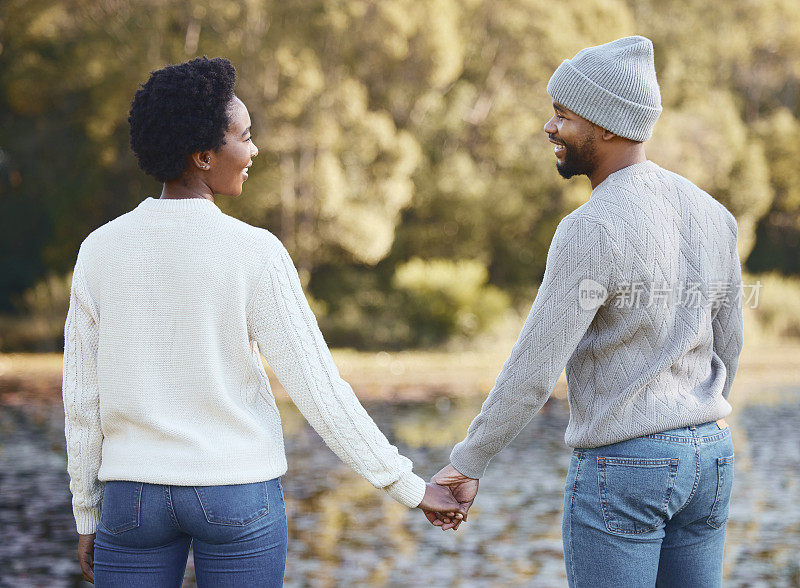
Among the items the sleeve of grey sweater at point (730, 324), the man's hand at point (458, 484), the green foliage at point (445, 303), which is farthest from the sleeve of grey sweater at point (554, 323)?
the green foliage at point (445, 303)

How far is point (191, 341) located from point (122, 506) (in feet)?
1.23

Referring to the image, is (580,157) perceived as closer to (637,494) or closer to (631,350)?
(631,350)

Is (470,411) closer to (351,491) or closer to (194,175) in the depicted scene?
(351,491)

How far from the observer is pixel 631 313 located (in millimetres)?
2387

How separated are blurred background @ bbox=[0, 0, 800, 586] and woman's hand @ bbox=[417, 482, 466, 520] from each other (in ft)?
27.4

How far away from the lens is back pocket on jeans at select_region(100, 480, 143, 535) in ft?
7.06

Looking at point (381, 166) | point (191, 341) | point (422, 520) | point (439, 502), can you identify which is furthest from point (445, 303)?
point (191, 341)

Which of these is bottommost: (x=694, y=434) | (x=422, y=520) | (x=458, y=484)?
(x=422, y=520)

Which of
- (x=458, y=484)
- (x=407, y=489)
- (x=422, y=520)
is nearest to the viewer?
(x=407, y=489)

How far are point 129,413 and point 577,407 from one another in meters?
1.04

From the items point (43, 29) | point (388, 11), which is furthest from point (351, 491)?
point (43, 29)

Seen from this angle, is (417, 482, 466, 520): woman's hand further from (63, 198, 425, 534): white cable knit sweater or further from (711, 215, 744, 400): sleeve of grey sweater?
(711, 215, 744, 400): sleeve of grey sweater

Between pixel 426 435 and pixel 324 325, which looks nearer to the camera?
pixel 426 435

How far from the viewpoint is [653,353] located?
2.40m
